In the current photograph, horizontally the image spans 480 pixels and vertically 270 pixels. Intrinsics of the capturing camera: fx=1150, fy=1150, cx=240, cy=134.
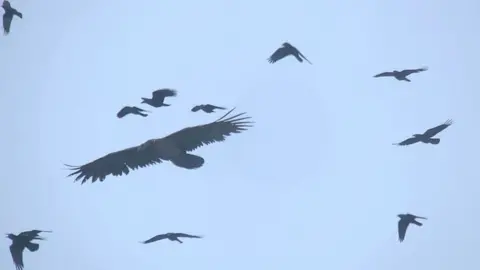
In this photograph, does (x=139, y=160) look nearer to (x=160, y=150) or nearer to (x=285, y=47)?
(x=160, y=150)

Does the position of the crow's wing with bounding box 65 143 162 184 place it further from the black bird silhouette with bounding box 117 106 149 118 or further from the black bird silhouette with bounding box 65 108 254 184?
the black bird silhouette with bounding box 117 106 149 118

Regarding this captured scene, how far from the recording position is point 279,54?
16.8 metres

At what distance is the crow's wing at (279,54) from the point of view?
16.7 m

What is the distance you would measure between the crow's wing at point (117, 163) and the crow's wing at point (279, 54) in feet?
9.99

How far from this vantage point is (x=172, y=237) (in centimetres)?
1661

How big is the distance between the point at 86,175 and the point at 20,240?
1644mm

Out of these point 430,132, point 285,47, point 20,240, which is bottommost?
point 20,240

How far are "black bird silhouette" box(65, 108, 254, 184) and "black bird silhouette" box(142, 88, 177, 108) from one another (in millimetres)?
2014

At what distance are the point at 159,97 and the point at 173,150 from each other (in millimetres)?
2528

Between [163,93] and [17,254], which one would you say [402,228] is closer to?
[163,93]

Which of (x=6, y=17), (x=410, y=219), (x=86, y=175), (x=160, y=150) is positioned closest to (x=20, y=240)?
(x=86, y=175)

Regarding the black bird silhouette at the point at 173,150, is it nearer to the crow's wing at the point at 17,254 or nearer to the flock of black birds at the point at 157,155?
the flock of black birds at the point at 157,155

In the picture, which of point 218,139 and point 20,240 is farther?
point 20,240

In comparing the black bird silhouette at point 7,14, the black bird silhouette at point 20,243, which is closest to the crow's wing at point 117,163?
the black bird silhouette at point 20,243
